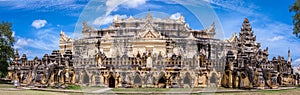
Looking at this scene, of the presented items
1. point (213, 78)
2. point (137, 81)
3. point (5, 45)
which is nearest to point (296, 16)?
point (213, 78)

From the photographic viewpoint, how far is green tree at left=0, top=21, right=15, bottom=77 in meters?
58.2

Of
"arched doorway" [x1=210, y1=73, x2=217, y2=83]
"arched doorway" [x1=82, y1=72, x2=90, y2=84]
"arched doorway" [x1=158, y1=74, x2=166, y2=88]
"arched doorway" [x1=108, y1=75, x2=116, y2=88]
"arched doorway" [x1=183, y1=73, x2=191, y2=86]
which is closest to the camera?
"arched doorway" [x1=158, y1=74, x2=166, y2=88]

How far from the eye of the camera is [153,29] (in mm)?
57281

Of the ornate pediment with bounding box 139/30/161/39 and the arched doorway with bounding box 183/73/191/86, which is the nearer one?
the arched doorway with bounding box 183/73/191/86

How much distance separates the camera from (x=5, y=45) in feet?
191

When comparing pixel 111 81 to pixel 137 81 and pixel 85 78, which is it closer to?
pixel 137 81

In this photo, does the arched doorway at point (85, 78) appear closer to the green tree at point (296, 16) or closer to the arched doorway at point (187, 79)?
the arched doorway at point (187, 79)

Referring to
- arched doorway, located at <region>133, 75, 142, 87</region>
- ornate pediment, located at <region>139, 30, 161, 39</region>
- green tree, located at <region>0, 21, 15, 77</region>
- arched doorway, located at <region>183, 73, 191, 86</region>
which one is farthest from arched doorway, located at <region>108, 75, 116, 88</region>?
green tree, located at <region>0, 21, 15, 77</region>

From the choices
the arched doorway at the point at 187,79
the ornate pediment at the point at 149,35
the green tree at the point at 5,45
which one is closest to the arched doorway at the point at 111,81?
the arched doorway at the point at 187,79

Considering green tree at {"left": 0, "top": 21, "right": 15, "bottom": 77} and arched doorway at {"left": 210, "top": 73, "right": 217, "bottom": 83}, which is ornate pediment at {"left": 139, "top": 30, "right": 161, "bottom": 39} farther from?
green tree at {"left": 0, "top": 21, "right": 15, "bottom": 77}

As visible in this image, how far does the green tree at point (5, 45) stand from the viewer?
58.2m

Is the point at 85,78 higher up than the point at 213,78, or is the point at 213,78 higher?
the point at 213,78

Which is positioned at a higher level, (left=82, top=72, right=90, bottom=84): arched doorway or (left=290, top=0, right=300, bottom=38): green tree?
(left=290, top=0, right=300, bottom=38): green tree

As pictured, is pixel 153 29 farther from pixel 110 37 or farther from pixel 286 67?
pixel 286 67
